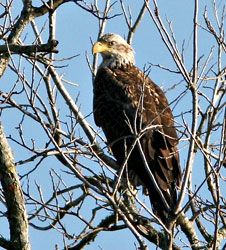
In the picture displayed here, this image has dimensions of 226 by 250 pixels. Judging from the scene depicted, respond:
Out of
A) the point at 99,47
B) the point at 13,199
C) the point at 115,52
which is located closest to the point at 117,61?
the point at 115,52

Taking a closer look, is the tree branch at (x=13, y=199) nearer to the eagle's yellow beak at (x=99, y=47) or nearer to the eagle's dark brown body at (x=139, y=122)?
the eagle's dark brown body at (x=139, y=122)

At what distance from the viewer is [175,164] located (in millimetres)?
7164

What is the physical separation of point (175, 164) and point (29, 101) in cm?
245

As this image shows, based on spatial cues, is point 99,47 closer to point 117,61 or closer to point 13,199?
point 117,61

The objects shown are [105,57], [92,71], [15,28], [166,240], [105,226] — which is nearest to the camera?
[166,240]

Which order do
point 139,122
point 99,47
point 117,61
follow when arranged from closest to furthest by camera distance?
point 139,122 → point 99,47 → point 117,61

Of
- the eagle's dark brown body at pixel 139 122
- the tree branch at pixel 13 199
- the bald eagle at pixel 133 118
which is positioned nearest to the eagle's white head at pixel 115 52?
the bald eagle at pixel 133 118

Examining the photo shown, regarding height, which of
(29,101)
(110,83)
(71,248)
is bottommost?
(71,248)

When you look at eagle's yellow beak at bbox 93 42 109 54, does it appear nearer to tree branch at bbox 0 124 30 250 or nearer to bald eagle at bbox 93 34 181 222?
bald eagle at bbox 93 34 181 222

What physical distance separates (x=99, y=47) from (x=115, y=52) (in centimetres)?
44

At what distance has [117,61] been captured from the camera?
28.5 feet

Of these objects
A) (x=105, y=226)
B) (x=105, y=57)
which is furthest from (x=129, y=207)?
(x=105, y=57)

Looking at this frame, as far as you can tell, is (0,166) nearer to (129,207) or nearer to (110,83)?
(129,207)

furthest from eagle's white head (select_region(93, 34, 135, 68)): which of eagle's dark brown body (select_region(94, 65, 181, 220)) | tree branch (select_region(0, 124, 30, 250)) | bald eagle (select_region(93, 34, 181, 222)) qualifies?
tree branch (select_region(0, 124, 30, 250))
